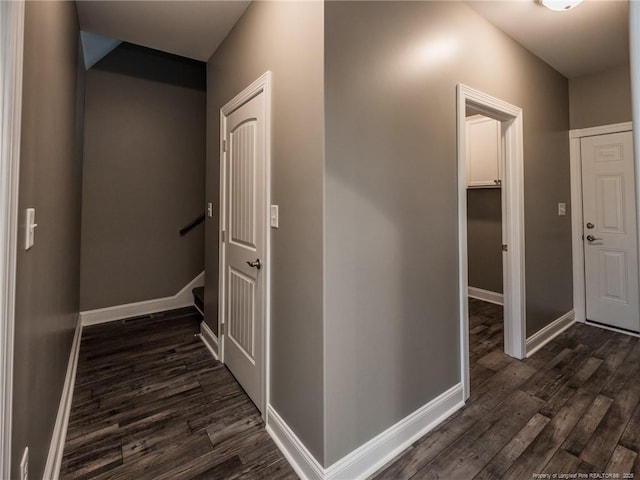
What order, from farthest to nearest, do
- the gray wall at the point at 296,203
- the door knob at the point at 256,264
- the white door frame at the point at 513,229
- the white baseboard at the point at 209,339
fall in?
1. the white baseboard at the point at 209,339
2. the white door frame at the point at 513,229
3. the door knob at the point at 256,264
4. the gray wall at the point at 296,203

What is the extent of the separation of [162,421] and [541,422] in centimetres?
225

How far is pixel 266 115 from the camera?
5.83ft

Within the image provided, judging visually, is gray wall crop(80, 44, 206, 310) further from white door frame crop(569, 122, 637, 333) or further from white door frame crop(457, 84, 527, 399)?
white door frame crop(569, 122, 637, 333)

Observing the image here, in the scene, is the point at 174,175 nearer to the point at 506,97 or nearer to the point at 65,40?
the point at 65,40

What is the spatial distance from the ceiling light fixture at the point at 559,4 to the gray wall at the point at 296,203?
1.75 metres

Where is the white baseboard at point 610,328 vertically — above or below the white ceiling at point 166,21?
below

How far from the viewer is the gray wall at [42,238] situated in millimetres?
1016

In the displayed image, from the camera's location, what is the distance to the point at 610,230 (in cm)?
315

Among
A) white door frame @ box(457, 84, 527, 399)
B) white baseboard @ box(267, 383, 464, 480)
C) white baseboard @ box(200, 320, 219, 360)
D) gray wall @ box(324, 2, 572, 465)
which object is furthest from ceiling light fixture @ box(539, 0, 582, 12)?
white baseboard @ box(200, 320, 219, 360)

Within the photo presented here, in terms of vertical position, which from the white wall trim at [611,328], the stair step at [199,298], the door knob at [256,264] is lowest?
the white wall trim at [611,328]

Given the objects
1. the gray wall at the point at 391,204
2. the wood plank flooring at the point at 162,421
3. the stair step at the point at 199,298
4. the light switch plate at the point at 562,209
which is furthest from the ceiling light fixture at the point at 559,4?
the stair step at the point at 199,298

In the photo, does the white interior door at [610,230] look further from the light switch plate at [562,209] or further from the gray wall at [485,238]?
the gray wall at [485,238]

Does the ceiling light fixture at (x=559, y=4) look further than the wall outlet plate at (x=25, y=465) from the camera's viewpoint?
Yes

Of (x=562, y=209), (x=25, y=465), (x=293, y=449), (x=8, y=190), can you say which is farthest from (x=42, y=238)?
(x=562, y=209)
